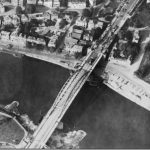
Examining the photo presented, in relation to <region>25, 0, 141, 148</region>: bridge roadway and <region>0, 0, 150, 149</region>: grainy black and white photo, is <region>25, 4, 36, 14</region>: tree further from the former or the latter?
<region>25, 0, 141, 148</region>: bridge roadway

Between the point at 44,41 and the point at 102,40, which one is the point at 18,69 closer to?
the point at 44,41

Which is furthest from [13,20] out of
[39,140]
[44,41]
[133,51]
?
[39,140]

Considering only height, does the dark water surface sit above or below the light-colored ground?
above

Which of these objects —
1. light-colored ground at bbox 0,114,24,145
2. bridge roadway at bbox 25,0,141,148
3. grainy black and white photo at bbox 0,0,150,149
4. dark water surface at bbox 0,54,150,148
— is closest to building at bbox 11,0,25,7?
grainy black and white photo at bbox 0,0,150,149

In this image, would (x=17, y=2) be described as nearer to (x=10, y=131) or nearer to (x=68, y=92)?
(x=68, y=92)

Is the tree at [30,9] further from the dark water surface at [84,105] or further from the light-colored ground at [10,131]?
the light-colored ground at [10,131]

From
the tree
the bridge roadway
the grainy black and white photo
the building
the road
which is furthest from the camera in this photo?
the building
